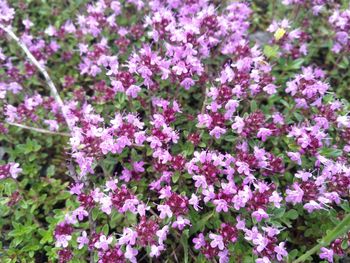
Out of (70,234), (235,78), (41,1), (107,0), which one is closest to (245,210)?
(235,78)

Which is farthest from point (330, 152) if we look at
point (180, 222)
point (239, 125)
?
point (180, 222)

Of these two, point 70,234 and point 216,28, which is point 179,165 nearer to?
point 70,234

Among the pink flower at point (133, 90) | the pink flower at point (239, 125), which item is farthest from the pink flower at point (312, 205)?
the pink flower at point (133, 90)

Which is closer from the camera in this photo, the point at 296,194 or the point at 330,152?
the point at 296,194

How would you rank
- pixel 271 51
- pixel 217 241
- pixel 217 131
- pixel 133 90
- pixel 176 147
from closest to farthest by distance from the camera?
1. pixel 217 241
2. pixel 217 131
3. pixel 133 90
4. pixel 176 147
5. pixel 271 51

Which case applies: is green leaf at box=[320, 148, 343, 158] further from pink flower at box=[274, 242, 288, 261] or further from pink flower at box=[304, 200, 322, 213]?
pink flower at box=[274, 242, 288, 261]

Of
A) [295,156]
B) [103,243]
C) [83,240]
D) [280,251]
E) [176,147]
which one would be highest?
[295,156]

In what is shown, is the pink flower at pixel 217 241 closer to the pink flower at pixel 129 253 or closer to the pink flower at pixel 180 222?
the pink flower at pixel 180 222

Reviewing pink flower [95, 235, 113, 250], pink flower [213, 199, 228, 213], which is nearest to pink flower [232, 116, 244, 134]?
pink flower [213, 199, 228, 213]

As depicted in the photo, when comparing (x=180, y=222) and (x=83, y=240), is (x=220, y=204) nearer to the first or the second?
(x=180, y=222)
